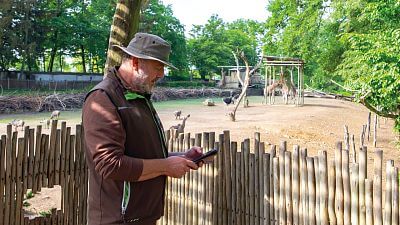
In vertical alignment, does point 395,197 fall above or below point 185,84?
below

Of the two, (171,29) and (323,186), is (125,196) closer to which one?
(323,186)

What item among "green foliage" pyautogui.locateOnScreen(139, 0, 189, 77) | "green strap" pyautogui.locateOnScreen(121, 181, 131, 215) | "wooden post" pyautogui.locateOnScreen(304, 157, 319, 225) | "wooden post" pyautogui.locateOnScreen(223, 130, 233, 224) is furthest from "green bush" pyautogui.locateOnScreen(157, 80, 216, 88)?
"green strap" pyautogui.locateOnScreen(121, 181, 131, 215)

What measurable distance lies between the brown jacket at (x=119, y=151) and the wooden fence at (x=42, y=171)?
6.36ft

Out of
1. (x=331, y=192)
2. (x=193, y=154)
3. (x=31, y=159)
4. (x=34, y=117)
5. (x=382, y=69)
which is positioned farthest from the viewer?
(x=34, y=117)

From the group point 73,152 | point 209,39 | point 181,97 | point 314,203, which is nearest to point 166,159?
point 314,203

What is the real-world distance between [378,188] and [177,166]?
4.99 feet

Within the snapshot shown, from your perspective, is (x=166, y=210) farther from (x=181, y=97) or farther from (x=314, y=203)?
(x=181, y=97)

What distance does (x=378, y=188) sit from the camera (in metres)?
2.98

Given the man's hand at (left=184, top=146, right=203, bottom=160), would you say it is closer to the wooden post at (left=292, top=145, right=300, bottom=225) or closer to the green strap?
the green strap

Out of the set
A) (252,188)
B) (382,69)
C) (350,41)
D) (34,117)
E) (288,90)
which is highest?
(350,41)

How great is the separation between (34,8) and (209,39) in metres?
29.4

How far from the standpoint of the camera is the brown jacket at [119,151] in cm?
215

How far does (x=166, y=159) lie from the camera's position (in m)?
2.31

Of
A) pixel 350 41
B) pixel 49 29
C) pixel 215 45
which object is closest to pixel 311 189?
pixel 350 41
